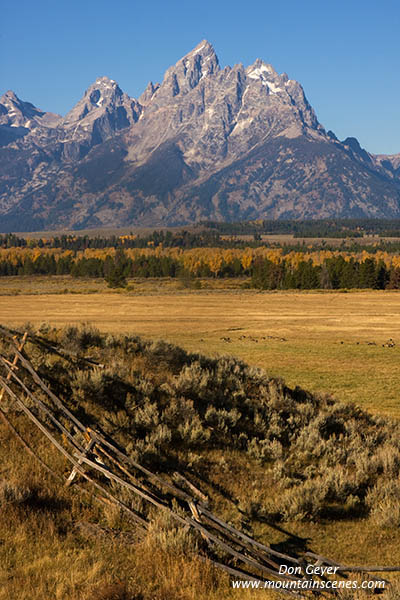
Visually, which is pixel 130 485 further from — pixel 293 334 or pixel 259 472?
pixel 293 334

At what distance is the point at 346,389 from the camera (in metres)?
24.8

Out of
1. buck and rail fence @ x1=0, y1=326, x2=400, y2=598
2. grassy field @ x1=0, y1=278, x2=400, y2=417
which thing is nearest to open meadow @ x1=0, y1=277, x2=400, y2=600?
grassy field @ x1=0, y1=278, x2=400, y2=417

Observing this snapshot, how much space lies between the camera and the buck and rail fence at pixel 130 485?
25.1 ft

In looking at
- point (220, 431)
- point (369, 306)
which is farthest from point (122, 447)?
point (369, 306)

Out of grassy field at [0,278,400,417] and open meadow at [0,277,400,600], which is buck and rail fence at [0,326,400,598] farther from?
grassy field at [0,278,400,417]

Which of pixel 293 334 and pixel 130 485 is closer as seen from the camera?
pixel 130 485

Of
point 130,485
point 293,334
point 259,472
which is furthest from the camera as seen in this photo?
point 293,334

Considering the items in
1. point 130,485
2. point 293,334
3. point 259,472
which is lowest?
point 293,334

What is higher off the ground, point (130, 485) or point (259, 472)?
point (130, 485)

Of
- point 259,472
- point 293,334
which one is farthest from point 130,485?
point 293,334

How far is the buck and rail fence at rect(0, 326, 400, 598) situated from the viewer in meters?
7.65

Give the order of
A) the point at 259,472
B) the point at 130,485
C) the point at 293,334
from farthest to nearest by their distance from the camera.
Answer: the point at 293,334
the point at 259,472
the point at 130,485

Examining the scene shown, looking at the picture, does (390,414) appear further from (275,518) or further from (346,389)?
(275,518)

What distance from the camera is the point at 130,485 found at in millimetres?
8852
